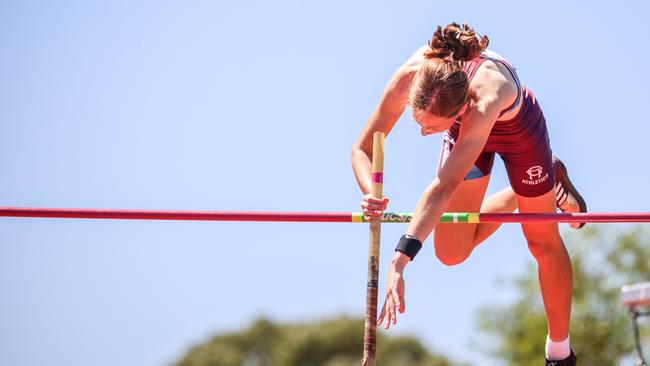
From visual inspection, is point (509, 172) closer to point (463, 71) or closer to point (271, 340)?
point (463, 71)

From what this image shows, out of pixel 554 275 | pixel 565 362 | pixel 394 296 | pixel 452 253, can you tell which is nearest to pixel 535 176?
pixel 554 275

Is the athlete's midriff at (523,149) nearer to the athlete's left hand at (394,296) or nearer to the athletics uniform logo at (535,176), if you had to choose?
the athletics uniform logo at (535,176)

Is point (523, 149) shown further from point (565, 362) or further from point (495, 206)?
point (565, 362)

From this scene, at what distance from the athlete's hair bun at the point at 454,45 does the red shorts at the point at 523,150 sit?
54 cm

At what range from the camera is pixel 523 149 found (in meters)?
6.40

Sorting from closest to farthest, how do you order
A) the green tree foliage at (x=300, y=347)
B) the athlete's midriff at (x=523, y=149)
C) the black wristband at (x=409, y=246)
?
the black wristband at (x=409, y=246) → the athlete's midriff at (x=523, y=149) → the green tree foliage at (x=300, y=347)

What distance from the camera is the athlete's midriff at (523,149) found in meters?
6.24

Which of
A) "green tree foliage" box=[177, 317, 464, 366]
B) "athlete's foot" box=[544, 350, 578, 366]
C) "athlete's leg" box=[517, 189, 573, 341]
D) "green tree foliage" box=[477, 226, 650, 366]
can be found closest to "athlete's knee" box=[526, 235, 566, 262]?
"athlete's leg" box=[517, 189, 573, 341]

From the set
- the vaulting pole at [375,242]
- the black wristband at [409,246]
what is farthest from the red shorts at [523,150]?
the black wristband at [409,246]

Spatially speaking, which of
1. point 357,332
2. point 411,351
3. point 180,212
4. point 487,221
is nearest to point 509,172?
point 487,221

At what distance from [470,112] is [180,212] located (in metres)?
2.19

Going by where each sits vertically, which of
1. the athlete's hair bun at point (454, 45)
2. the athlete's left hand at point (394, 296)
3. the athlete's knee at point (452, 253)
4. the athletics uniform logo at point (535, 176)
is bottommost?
the athlete's left hand at point (394, 296)

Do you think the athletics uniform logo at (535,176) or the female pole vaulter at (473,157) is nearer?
the female pole vaulter at (473,157)

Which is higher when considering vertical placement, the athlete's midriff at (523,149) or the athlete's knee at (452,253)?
the athlete's midriff at (523,149)
